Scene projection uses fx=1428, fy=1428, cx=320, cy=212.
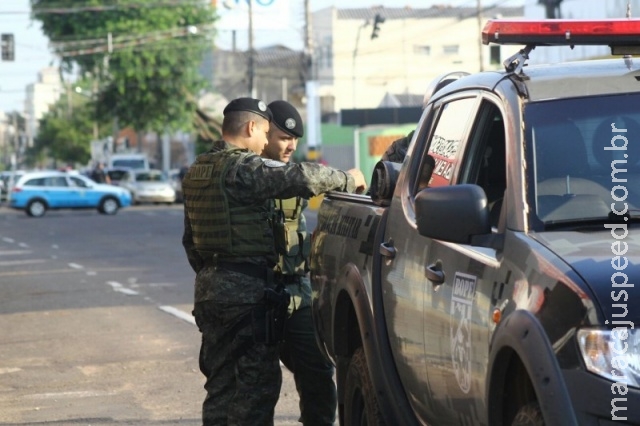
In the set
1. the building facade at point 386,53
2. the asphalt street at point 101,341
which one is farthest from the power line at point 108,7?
the asphalt street at point 101,341

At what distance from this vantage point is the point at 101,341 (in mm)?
12703

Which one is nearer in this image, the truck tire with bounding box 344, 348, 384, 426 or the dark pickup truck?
the dark pickup truck

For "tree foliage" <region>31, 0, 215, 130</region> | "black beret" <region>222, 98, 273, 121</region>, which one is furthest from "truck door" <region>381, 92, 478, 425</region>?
"tree foliage" <region>31, 0, 215, 130</region>

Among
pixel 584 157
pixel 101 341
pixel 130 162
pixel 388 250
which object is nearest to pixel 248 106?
pixel 388 250

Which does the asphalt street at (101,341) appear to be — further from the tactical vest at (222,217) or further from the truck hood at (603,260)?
the truck hood at (603,260)

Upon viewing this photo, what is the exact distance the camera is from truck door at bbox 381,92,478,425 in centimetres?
502

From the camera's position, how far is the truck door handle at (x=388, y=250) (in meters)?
5.58

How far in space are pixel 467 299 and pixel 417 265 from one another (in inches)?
27.9

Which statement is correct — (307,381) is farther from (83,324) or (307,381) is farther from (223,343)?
(83,324)

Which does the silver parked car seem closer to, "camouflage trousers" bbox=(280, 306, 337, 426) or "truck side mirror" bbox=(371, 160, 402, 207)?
"camouflage trousers" bbox=(280, 306, 337, 426)

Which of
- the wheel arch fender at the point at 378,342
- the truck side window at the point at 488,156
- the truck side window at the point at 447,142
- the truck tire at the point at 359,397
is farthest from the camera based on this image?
the truck tire at the point at 359,397

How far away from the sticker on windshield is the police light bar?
0.81 m

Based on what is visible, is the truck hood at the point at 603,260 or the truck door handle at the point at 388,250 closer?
the truck hood at the point at 603,260

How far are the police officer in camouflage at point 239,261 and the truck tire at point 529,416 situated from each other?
256 cm
